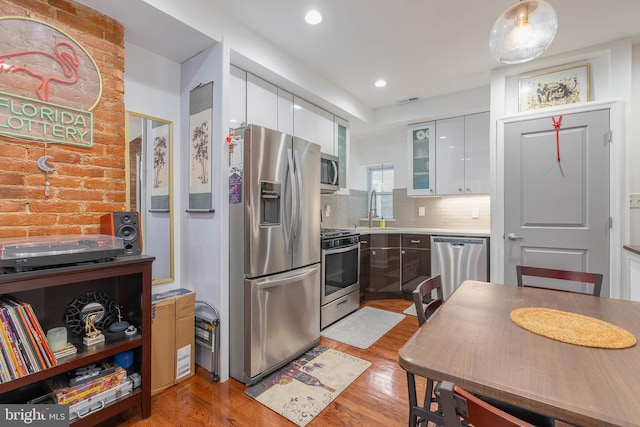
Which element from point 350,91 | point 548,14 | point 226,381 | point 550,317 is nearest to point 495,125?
point 350,91

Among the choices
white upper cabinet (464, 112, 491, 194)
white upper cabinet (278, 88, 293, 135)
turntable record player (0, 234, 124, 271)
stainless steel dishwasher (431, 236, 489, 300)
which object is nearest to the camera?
turntable record player (0, 234, 124, 271)

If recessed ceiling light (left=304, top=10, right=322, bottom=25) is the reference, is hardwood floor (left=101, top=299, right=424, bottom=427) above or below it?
below

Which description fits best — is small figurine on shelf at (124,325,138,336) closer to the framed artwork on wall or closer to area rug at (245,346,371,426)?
area rug at (245,346,371,426)

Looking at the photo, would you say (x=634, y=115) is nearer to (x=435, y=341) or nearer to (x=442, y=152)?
(x=442, y=152)

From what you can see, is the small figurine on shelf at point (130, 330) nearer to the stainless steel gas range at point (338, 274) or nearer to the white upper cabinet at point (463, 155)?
the stainless steel gas range at point (338, 274)

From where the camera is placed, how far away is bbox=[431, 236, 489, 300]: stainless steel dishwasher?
328cm

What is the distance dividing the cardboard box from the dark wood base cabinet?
17 centimetres

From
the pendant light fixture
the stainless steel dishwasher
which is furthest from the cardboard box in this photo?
the stainless steel dishwasher

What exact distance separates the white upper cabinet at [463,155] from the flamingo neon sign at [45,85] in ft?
11.8

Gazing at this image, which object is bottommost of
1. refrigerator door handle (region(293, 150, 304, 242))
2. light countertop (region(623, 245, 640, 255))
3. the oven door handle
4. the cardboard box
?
the cardboard box

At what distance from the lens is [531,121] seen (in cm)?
281

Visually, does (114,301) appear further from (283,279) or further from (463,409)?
(463,409)

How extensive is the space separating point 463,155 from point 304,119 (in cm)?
205

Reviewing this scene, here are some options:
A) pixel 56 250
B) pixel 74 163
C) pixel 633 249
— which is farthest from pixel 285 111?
pixel 633 249
